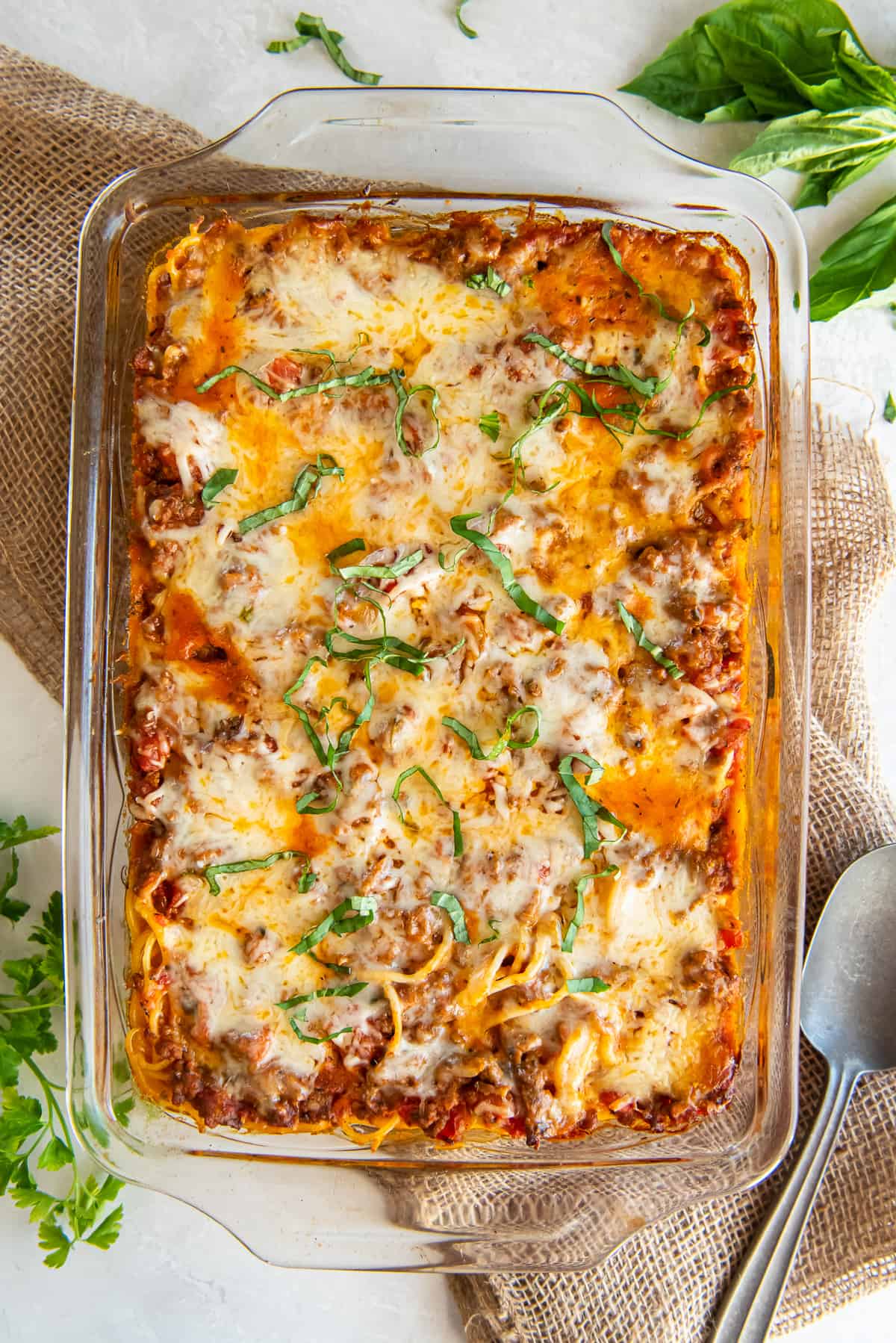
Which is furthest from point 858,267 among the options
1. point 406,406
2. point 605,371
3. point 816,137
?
point 406,406

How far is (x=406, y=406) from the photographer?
207 centimetres

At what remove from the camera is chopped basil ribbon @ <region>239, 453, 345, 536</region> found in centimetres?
204

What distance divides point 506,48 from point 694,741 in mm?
1669

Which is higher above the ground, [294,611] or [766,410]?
[766,410]

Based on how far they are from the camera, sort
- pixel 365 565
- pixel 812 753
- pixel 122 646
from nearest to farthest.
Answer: pixel 365 565 < pixel 122 646 < pixel 812 753

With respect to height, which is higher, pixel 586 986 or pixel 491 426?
pixel 491 426

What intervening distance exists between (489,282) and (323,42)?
0.85 m

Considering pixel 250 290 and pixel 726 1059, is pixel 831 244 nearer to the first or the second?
pixel 250 290

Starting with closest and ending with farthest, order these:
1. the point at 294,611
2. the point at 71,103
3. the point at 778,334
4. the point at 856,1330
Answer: the point at 294,611 → the point at 778,334 → the point at 71,103 → the point at 856,1330

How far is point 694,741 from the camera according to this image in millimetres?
2064

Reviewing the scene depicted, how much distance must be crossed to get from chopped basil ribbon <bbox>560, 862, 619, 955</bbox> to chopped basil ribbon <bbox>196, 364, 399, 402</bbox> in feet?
3.38

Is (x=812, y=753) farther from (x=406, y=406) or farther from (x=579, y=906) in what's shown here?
(x=406, y=406)

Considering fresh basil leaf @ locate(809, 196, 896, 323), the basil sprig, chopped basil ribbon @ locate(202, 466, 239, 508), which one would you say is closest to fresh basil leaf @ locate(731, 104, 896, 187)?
fresh basil leaf @ locate(809, 196, 896, 323)

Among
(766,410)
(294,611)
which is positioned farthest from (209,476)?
(766,410)
